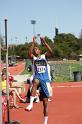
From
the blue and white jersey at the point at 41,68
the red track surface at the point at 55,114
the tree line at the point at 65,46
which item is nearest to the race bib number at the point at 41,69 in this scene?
the blue and white jersey at the point at 41,68

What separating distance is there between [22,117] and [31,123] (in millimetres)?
1084

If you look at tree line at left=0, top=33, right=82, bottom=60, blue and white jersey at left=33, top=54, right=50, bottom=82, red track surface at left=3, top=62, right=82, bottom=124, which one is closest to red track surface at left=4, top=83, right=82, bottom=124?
red track surface at left=3, top=62, right=82, bottom=124

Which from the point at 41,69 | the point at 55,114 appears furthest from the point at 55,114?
the point at 41,69

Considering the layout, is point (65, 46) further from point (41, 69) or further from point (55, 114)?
point (41, 69)

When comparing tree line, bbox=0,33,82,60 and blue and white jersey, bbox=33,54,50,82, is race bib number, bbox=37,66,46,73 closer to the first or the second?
blue and white jersey, bbox=33,54,50,82

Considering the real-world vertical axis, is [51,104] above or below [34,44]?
below

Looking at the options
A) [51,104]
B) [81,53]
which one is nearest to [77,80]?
[51,104]

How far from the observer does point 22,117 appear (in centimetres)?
1172

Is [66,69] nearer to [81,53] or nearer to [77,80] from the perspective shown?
[77,80]

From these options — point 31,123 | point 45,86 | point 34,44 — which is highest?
point 34,44

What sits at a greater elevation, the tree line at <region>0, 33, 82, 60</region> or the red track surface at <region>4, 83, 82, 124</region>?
the tree line at <region>0, 33, 82, 60</region>

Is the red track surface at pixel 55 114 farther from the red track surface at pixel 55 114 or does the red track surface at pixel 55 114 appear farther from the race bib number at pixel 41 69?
the race bib number at pixel 41 69

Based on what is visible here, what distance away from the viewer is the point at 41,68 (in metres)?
8.93

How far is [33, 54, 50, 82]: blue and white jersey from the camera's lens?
352 inches
